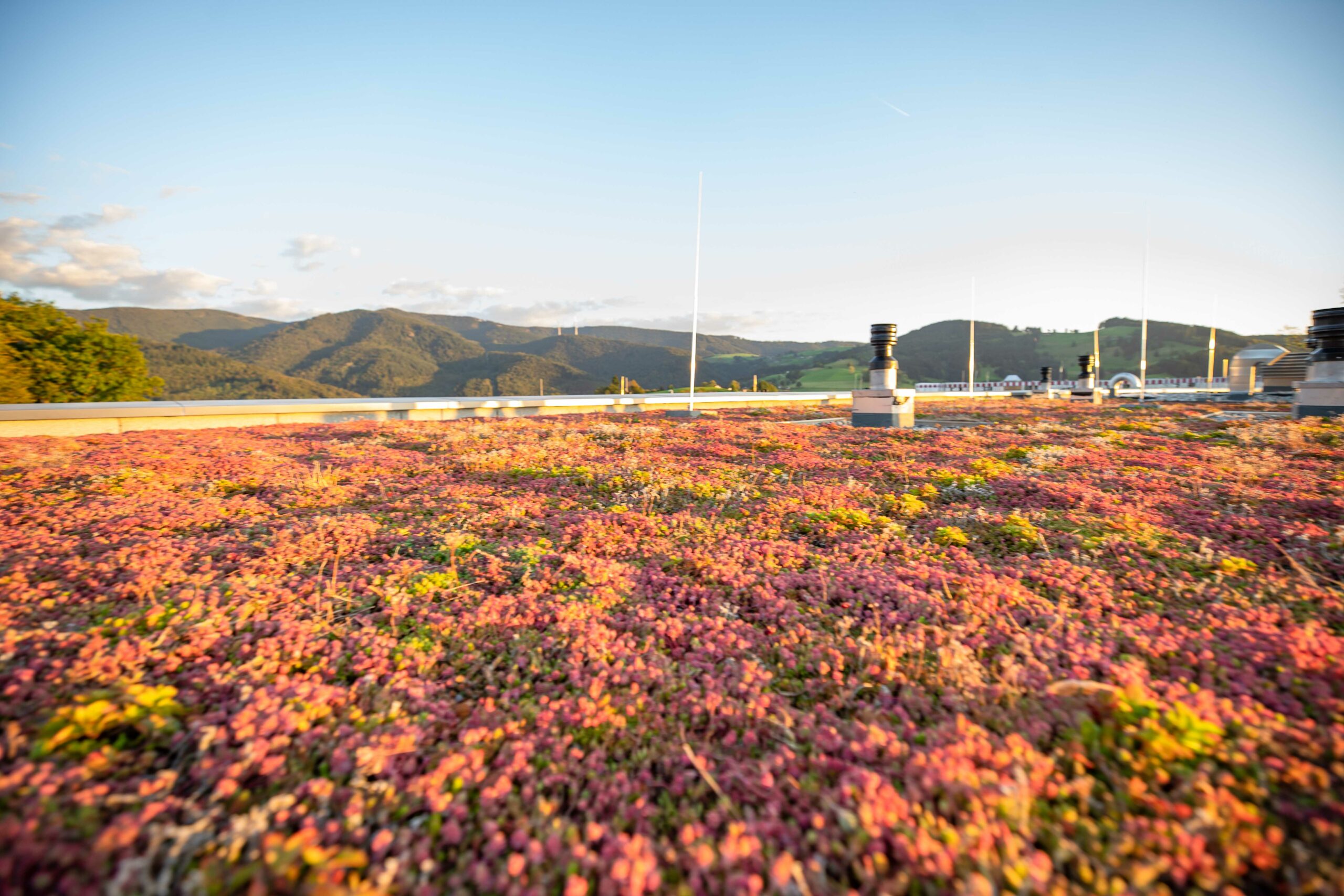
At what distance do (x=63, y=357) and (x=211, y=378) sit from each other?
77199 millimetres

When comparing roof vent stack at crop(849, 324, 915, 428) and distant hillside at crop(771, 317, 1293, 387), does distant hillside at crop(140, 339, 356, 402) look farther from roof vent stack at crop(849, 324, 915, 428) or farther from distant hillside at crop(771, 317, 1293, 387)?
distant hillside at crop(771, 317, 1293, 387)

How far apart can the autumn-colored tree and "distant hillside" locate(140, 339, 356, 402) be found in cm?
4631

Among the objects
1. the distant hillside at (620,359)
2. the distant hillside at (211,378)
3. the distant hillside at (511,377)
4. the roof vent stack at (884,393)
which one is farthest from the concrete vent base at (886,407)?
the distant hillside at (620,359)

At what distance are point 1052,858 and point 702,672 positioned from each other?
80.8 inches

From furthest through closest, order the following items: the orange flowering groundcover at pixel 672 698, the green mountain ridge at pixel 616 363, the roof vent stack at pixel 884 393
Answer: the green mountain ridge at pixel 616 363 < the roof vent stack at pixel 884 393 < the orange flowering groundcover at pixel 672 698

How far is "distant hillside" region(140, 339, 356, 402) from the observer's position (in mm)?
77438

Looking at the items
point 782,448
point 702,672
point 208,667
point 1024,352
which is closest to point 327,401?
point 782,448

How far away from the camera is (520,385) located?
113 metres

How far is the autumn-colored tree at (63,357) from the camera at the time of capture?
931 inches

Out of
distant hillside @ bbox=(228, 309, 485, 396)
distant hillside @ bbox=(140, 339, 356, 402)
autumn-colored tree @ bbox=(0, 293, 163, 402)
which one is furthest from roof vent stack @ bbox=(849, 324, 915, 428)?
distant hillside @ bbox=(228, 309, 485, 396)

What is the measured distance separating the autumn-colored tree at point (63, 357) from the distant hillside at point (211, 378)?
152 ft

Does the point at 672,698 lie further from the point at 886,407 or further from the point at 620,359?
the point at 620,359

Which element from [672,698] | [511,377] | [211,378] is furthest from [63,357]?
[511,377]

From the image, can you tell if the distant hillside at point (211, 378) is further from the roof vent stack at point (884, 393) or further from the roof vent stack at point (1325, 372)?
the roof vent stack at point (1325, 372)
